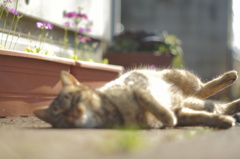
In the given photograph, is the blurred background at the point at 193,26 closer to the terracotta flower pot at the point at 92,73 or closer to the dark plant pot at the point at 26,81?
the terracotta flower pot at the point at 92,73

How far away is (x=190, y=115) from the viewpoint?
8.16 ft

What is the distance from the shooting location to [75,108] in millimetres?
2049

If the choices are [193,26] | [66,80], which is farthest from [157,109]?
[193,26]

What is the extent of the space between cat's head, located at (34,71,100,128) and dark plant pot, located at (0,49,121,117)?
0.90m

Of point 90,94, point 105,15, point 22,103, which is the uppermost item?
point 105,15

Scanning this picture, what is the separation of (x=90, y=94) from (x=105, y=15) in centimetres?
398

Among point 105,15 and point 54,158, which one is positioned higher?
point 105,15

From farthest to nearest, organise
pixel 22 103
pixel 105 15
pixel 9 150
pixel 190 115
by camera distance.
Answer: pixel 105 15
pixel 22 103
pixel 190 115
pixel 9 150

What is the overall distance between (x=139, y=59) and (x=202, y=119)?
3684mm

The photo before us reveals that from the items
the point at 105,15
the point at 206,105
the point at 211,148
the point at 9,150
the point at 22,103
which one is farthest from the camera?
the point at 105,15

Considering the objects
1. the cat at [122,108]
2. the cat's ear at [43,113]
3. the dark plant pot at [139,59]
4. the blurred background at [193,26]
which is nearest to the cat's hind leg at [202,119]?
the cat at [122,108]

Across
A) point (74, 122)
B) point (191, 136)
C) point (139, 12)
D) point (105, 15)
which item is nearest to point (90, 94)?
point (74, 122)

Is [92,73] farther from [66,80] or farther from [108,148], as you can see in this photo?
[108,148]

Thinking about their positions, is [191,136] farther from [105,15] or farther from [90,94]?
[105,15]
